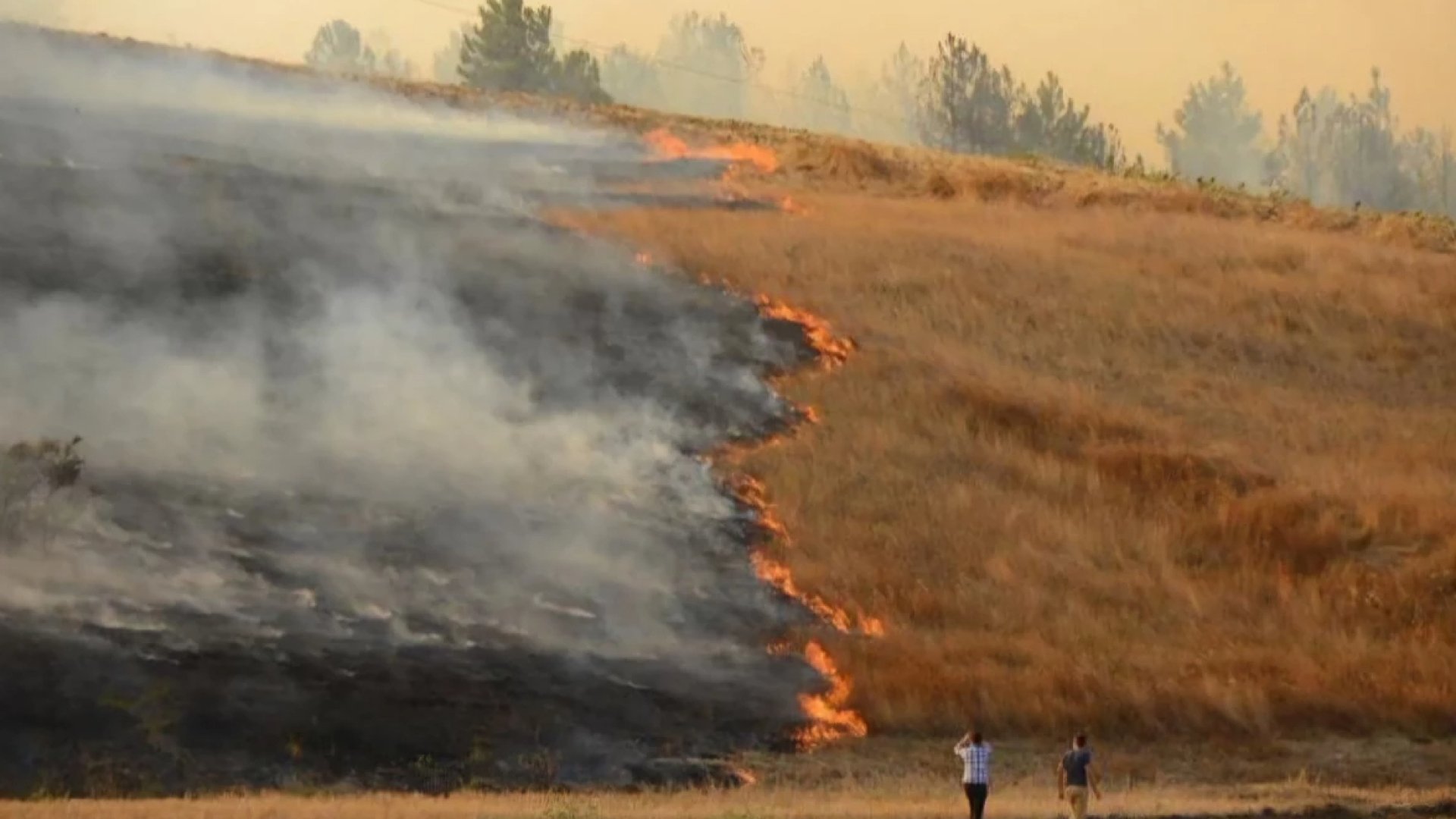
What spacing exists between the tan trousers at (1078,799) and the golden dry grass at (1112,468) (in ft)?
19.6

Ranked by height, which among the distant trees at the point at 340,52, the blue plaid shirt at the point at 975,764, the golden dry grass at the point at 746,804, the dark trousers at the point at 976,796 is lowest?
the golden dry grass at the point at 746,804

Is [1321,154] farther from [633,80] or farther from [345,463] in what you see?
[345,463]

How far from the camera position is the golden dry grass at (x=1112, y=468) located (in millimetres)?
28844

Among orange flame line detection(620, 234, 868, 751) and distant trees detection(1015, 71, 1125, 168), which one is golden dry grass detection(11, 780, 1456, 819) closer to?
orange flame line detection(620, 234, 868, 751)

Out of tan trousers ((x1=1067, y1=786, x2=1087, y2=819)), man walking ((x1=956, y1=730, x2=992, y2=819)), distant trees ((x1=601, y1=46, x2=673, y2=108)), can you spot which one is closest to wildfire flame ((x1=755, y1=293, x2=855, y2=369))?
man walking ((x1=956, y1=730, x2=992, y2=819))

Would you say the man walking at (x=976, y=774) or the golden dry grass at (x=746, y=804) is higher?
the man walking at (x=976, y=774)

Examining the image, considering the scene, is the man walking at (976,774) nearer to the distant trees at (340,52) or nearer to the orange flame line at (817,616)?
the orange flame line at (817,616)

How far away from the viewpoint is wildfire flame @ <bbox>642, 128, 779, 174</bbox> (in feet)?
144

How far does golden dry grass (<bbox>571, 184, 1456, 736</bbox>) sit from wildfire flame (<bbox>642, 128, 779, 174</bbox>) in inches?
93.6

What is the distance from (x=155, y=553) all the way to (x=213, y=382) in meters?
4.55

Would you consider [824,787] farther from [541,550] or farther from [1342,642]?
[1342,642]

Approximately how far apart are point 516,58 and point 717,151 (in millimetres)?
12861

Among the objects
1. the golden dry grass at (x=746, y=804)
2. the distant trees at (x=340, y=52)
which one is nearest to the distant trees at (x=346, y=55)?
the distant trees at (x=340, y=52)

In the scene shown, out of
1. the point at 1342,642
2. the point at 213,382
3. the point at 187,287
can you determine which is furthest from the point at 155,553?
the point at 1342,642
